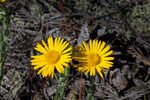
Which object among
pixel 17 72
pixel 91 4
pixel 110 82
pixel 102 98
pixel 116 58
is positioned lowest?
pixel 102 98

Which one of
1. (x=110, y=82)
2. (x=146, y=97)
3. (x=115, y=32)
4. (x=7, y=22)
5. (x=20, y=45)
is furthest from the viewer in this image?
(x=20, y=45)

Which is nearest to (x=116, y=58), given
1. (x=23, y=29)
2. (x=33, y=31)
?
(x=33, y=31)

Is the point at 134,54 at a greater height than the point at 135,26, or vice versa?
the point at 135,26

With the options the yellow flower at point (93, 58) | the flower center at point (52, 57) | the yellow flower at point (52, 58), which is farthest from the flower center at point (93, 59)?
the flower center at point (52, 57)

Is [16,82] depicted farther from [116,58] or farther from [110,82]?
[116,58]

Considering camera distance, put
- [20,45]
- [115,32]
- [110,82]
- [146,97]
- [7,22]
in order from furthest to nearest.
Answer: [20,45]
[115,32]
[110,82]
[146,97]
[7,22]

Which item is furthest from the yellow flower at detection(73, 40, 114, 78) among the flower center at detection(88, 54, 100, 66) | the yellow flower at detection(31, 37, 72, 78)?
the yellow flower at detection(31, 37, 72, 78)

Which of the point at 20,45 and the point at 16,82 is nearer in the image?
the point at 16,82

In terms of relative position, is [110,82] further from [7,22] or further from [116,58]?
[7,22]
